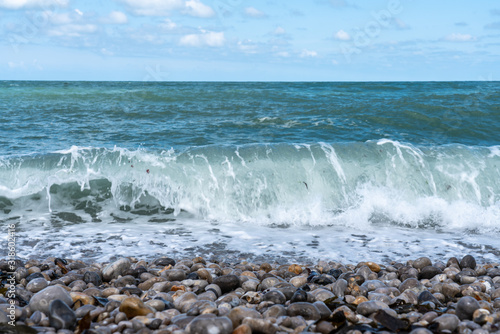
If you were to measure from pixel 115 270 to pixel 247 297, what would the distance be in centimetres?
126

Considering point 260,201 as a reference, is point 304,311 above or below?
above

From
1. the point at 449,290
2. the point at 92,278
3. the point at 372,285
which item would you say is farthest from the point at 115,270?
the point at 449,290

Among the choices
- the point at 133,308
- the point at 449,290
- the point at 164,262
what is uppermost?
the point at 133,308

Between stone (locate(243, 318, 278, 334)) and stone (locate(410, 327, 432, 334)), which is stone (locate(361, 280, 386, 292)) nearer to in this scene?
stone (locate(410, 327, 432, 334))

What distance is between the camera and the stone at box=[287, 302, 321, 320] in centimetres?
277

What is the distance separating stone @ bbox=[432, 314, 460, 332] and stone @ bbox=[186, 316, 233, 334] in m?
1.21

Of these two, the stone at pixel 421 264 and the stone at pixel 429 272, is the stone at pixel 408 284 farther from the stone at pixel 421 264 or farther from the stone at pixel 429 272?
the stone at pixel 421 264

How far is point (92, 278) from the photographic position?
3639 mm

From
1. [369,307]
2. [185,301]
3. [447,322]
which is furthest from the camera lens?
[185,301]

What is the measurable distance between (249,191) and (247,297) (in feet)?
12.6

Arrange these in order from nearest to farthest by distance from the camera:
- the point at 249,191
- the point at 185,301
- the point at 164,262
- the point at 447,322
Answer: the point at 447,322 → the point at 185,301 → the point at 164,262 → the point at 249,191

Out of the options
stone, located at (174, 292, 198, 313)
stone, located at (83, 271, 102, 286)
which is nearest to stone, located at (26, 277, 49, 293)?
stone, located at (83, 271, 102, 286)

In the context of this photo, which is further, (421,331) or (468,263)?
(468,263)

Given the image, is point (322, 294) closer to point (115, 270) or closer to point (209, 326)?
point (209, 326)
